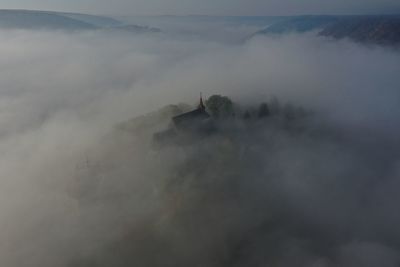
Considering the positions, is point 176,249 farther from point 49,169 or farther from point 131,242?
point 49,169

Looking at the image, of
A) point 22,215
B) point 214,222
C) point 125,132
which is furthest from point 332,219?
point 22,215

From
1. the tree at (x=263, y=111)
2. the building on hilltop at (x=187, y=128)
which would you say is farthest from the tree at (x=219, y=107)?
the tree at (x=263, y=111)

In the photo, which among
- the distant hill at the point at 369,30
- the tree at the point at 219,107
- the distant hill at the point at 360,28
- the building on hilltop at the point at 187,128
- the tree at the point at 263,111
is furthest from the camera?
the distant hill at the point at 360,28

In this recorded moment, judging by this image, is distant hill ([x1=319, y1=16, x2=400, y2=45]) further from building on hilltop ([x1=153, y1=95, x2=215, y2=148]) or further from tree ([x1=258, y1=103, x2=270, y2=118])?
building on hilltop ([x1=153, y1=95, x2=215, y2=148])

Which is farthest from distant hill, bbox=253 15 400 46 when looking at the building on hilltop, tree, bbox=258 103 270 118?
the building on hilltop

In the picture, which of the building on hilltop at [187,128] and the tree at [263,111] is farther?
the tree at [263,111]

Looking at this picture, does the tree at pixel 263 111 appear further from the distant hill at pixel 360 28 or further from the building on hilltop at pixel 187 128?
the distant hill at pixel 360 28
